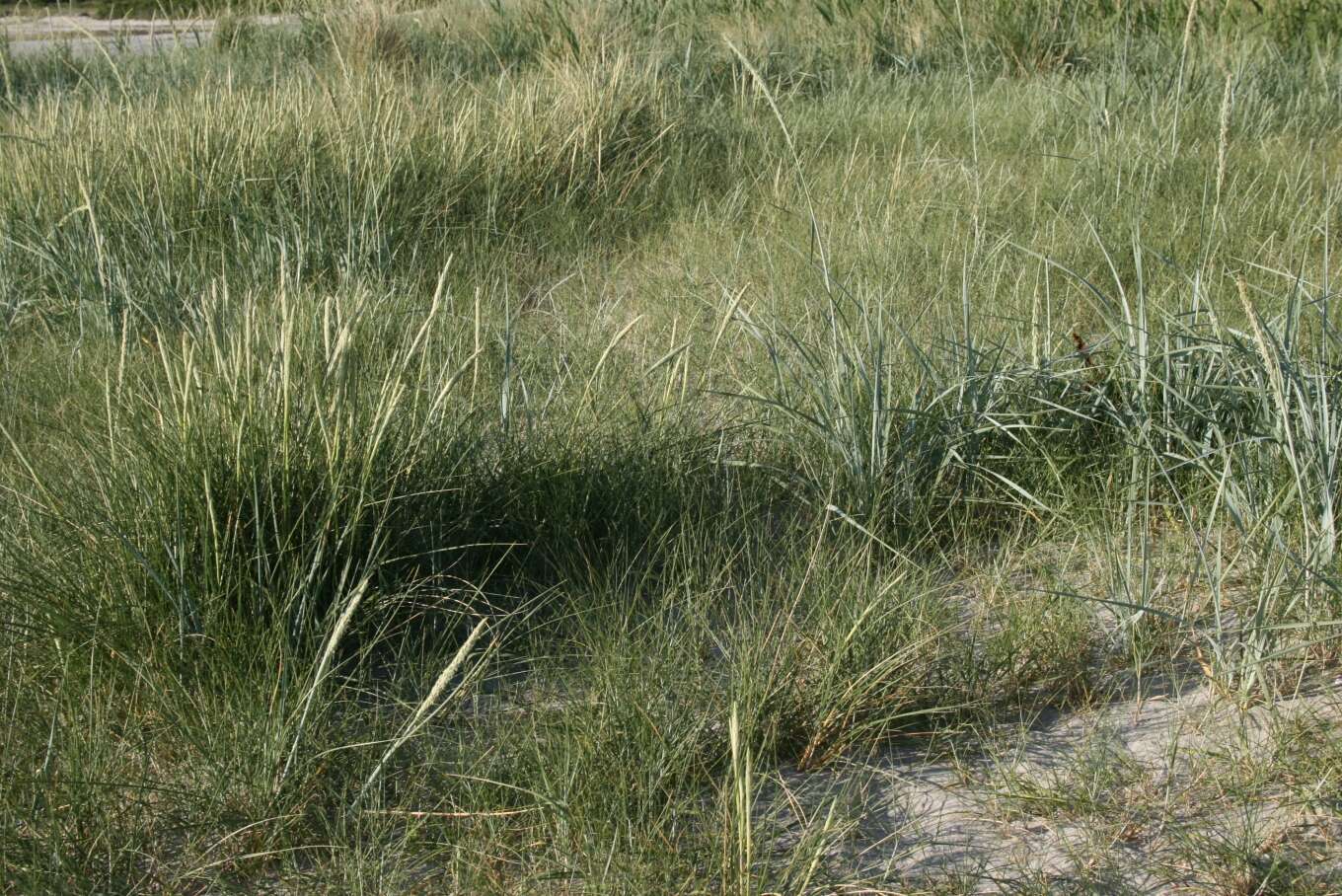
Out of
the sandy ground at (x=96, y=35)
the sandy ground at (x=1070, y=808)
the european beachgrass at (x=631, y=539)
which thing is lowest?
the sandy ground at (x=1070, y=808)

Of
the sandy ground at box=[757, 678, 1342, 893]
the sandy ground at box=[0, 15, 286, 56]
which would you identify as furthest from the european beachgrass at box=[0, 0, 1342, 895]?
the sandy ground at box=[0, 15, 286, 56]

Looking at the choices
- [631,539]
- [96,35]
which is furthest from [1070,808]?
[96,35]

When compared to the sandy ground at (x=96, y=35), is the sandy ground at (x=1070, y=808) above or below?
below

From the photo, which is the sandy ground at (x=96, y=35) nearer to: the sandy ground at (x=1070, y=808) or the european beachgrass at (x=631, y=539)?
the european beachgrass at (x=631, y=539)

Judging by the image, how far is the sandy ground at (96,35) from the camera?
4.32 meters

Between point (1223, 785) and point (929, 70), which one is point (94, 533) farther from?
point (929, 70)

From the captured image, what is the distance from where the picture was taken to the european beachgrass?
1.44 meters

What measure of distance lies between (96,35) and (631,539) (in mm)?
4683

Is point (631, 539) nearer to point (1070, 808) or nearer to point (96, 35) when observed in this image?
point (1070, 808)

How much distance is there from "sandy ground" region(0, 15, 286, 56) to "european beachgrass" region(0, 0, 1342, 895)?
887 millimetres

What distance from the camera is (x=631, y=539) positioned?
2.03m

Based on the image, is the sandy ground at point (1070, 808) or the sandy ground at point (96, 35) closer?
the sandy ground at point (1070, 808)

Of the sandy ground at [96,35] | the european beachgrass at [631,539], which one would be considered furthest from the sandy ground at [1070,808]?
the sandy ground at [96,35]

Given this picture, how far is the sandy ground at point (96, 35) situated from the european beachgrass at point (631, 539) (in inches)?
34.9
